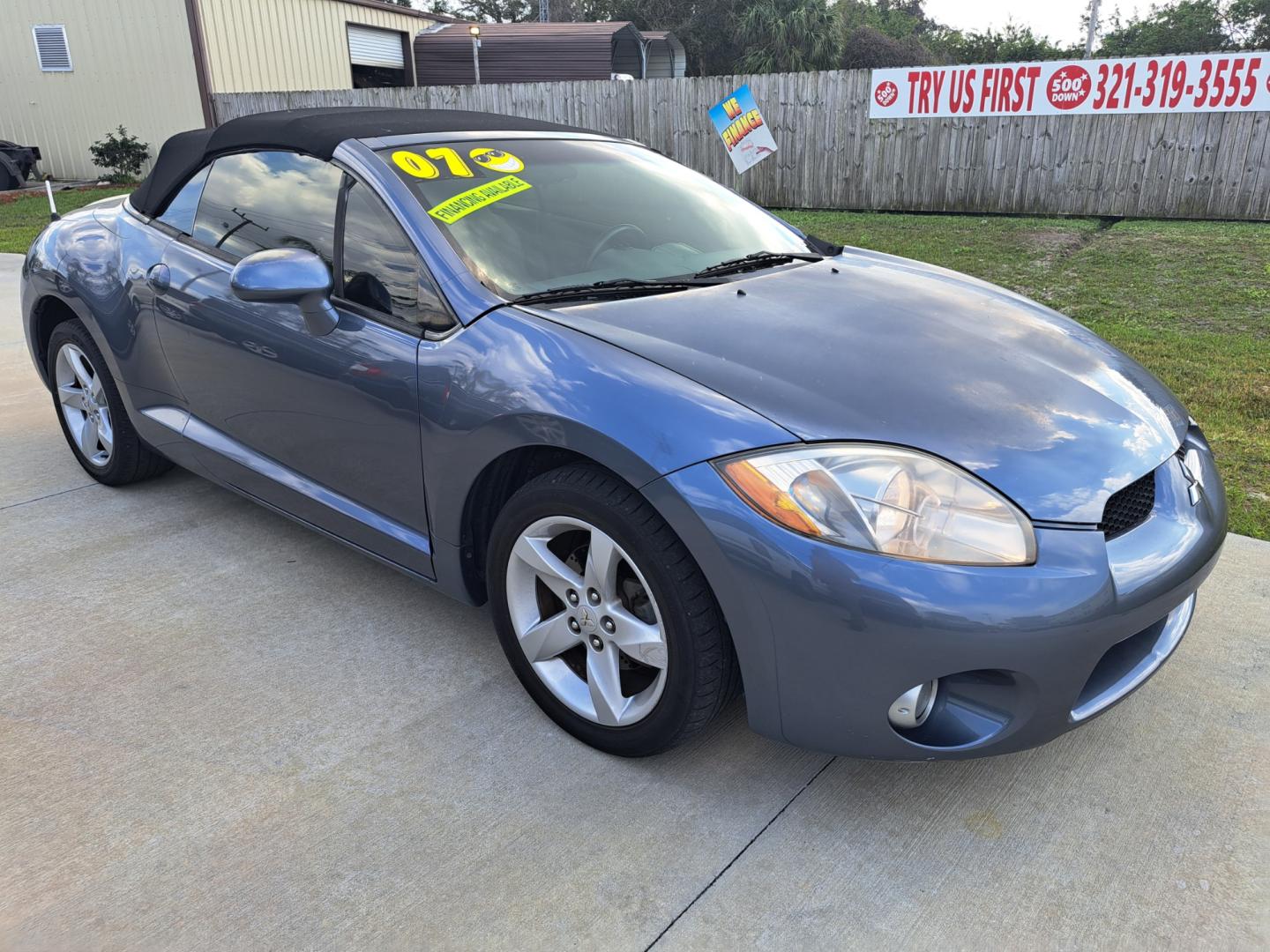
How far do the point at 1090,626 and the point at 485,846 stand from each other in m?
1.37

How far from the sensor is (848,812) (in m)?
2.20

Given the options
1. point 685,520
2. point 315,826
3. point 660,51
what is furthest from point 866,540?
point 660,51

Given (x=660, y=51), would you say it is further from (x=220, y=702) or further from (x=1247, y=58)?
(x=220, y=702)

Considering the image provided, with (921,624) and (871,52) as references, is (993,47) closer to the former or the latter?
(871,52)

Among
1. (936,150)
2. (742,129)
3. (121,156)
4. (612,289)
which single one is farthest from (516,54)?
(612,289)

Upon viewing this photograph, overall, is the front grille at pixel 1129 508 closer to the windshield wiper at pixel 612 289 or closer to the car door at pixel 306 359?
the windshield wiper at pixel 612 289

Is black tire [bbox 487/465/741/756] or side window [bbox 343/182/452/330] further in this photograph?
side window [bbox 343/182/452/330]

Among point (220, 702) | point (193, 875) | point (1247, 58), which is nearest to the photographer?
point (193, 875)

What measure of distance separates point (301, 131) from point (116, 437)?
1657mm

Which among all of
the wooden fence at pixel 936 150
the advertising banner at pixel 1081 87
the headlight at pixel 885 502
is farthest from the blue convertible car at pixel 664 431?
the wooden fence at pixel 936 150

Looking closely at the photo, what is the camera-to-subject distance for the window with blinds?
19.3 metres

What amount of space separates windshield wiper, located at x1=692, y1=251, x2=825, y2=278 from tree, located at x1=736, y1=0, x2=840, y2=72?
126ft

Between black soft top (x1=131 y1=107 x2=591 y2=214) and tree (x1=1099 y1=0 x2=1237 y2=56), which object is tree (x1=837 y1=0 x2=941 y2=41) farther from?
black soft top (x1=131 y1=107 x2=591 y2=214)

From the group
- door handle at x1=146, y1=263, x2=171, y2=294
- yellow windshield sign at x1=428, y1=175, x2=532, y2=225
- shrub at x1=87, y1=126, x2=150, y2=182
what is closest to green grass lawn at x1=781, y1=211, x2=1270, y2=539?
yellow windshield sign at x1=428, y1=175, x2=532, y2=225
